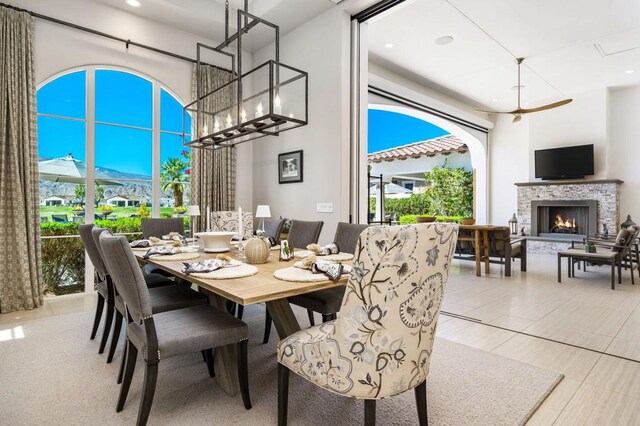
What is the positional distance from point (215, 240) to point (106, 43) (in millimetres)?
3304

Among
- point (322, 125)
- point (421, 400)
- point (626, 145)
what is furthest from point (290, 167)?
point (626, 145)

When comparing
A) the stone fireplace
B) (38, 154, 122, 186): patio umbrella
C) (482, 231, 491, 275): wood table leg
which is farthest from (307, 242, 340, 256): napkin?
the stone fireplace

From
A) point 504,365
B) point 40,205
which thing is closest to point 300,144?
point 40,205

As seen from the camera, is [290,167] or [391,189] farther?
[391,189]

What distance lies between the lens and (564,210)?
25.5 feet

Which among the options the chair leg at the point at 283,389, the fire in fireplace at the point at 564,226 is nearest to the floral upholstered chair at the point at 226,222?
the chair leg at the point at 283,389

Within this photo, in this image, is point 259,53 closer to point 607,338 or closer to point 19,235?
point 19,235

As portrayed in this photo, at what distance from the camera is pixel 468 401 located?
1.89 m

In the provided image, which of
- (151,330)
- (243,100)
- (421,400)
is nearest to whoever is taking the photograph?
(421,400)

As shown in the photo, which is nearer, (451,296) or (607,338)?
(607,338)

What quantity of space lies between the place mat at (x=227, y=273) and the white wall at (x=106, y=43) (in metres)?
3.65

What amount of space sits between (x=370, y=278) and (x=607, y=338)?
286 centimetres

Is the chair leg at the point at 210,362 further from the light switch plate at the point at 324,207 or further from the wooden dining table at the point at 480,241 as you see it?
the wooden dining table at the point at 480,241

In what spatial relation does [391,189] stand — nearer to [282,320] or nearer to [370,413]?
[282,320]
